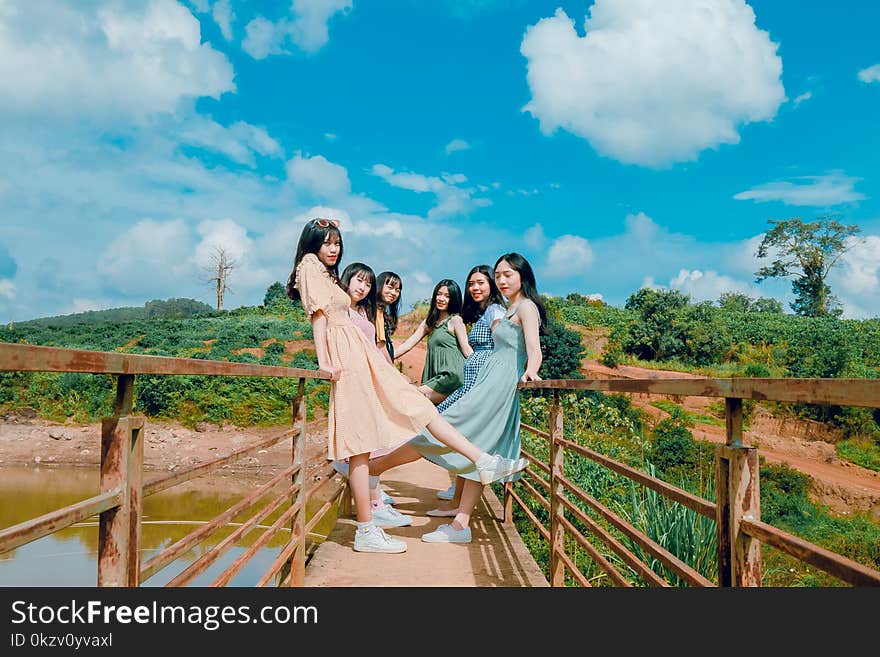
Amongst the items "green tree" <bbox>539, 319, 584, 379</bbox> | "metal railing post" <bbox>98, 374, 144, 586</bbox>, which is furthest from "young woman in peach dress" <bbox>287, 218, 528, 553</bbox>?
"green tree" <bbox>539, 319, 584, 379</bbox>

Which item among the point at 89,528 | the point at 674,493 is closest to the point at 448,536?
the point at 674,493

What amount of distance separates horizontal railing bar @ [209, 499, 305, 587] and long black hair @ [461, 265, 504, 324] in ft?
5.68

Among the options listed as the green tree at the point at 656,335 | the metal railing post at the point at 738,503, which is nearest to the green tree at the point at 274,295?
the green tree at the point at 656,335

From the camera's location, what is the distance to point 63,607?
107 cm

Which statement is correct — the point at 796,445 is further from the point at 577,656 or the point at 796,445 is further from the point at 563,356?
the point at 577,656

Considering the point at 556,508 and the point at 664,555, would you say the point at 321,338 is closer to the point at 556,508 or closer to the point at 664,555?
the point at 556,508

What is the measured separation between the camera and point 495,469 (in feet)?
9.92

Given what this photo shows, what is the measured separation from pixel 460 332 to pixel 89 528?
5.62 metres

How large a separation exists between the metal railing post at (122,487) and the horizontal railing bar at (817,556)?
3.41 ft

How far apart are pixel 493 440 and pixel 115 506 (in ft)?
7.87

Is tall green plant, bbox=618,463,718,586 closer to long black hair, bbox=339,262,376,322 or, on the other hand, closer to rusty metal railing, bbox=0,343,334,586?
long black hair, bbox=339,262,376,322

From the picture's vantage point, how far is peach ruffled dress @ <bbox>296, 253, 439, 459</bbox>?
2992 millimetres

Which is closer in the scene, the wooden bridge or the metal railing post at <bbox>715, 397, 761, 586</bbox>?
the wooden bridge

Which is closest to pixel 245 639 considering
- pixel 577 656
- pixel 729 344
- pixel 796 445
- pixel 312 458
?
pixel 577 656
